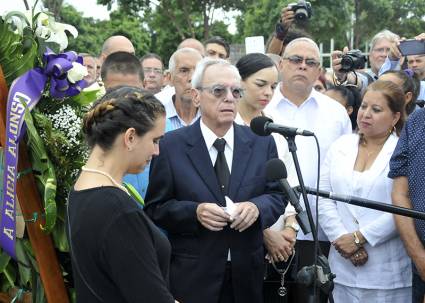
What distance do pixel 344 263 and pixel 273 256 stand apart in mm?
602

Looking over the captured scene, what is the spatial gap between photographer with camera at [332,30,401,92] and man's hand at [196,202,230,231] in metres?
3.44

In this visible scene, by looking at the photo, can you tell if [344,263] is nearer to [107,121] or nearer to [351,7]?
[107,121]

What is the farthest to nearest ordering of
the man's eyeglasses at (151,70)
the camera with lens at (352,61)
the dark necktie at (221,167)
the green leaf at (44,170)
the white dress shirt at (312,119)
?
the man's eyeglasses at (151,70), the camera with lens at (352,61), the white dress shirt at (312,119), the dark necktie at (221,167), the green leaf at (44,170)

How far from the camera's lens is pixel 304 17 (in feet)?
22.2

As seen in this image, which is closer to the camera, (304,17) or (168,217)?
(168,217)

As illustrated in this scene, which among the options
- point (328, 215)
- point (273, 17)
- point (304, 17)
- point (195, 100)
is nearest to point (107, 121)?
point (195, 100)

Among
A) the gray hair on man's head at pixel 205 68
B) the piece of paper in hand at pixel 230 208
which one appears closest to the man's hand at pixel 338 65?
the gray hair on man's head at pixel 205 68

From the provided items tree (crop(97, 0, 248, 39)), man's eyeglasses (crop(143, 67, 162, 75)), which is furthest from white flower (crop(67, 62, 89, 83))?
tree (crop(97, 0, 248, 39))

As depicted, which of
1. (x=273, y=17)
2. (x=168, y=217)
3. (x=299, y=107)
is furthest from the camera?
Answer: (x=273, y=17)

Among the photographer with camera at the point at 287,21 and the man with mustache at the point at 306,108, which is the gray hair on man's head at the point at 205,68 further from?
the photographer with camera at the point at 287,21

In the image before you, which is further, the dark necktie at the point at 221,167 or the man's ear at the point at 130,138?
the dark necktie at the point at 221,167

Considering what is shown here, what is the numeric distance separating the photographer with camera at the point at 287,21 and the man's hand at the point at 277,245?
10.3 ft

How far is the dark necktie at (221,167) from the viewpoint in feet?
12.3

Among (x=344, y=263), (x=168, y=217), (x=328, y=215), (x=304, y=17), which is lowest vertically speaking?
(x=344, y=263)
